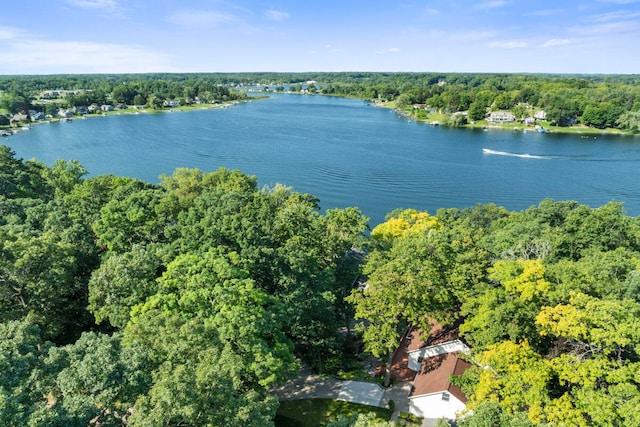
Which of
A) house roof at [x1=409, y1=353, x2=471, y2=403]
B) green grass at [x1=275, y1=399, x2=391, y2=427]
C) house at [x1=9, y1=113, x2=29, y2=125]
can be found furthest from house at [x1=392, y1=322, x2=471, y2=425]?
house at [x1=9, y1=113, x2=29, y2=125]

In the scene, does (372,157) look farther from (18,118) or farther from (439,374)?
(18,118)

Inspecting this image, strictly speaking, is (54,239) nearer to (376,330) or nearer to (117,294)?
(117,294)

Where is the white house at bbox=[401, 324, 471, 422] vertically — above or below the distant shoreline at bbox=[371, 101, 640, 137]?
below

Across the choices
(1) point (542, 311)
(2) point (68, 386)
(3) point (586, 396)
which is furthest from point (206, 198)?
(3) point (586, 396)

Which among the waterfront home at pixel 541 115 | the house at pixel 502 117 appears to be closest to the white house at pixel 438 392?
the house at pixel 502 117

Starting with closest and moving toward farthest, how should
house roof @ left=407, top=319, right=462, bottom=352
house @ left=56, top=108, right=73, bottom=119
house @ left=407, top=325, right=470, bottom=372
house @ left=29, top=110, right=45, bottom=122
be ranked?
1. house @ left=407, top=325, right=470, bottom=372
2. house roof @ left=407, top=319, right=462, bottom=352
3. house @ left=29, top=110, right=45, bottom=122
4. house @ left=56, top=108, right=73, bottom=119

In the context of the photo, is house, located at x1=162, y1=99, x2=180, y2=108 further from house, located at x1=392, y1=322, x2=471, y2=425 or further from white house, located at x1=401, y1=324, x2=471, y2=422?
white house, located at x1=401, y1=324, x2=471, y2=422
